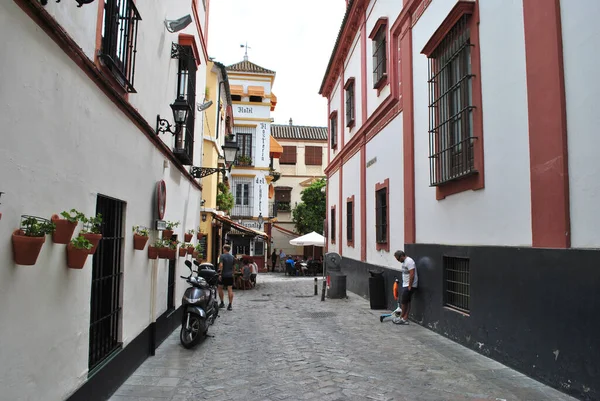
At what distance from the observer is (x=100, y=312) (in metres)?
4.91

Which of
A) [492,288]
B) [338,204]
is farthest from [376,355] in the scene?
[338,204]

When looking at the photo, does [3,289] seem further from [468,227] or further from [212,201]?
[212,201]

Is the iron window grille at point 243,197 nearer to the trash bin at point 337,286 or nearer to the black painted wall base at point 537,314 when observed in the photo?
the trash bin at point 337,286

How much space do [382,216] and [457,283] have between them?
472cm

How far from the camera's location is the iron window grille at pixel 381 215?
12422 mm

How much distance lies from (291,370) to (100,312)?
8.37 ft

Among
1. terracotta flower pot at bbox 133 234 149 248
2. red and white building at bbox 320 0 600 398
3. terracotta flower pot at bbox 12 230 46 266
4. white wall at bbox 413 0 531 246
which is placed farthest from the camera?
white wall at bbox 413 0 531 246

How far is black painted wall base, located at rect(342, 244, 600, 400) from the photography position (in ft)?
15.6

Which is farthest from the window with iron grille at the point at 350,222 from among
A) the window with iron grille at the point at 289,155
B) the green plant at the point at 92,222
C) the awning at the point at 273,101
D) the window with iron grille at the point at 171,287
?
the window with iron grille at the point at 289,155

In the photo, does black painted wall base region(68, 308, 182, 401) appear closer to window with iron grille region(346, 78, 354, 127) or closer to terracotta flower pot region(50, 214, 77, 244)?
terracotta flower pot region(50, 214, 77, 244)

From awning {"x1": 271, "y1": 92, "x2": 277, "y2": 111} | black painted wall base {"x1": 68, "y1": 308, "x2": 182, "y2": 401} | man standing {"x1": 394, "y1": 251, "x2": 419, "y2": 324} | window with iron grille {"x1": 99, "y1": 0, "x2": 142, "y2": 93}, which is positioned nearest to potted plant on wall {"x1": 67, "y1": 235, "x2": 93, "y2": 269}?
black painted wall base {"x1": 68, "y1": 308, "x2": 182, "y2": 401}

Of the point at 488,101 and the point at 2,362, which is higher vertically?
the point at 488,101

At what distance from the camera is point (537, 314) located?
556cm

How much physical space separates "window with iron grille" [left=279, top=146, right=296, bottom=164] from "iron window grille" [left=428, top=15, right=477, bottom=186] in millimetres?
30012
